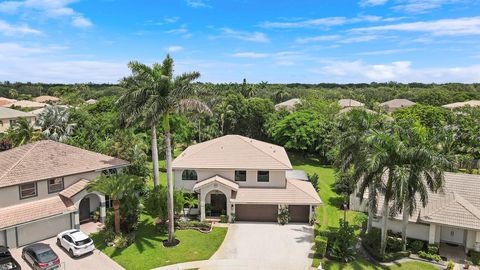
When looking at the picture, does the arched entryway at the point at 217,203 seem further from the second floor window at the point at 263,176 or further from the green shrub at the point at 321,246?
the green shrub at the point at 321,246

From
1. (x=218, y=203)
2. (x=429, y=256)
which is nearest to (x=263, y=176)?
(x=218, y=203)

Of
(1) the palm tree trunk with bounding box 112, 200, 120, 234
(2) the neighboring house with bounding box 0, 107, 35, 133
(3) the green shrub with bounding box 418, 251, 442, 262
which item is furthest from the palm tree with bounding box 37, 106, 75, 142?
(3) the green shrub with bounding box 418, 251, 442, 262

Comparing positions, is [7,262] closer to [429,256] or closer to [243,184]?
[243,184]

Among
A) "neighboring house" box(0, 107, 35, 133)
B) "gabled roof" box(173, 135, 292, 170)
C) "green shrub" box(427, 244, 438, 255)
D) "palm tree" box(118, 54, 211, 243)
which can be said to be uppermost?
"palm tree" box(118, 54, 211, 243)

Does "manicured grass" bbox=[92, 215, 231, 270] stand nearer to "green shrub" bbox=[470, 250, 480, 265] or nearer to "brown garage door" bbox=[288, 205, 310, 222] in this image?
"brown garage door" bbox=[288, 205, 310, 222]

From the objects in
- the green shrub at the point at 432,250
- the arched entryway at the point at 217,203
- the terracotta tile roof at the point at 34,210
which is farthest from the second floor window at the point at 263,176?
the terracotta tile roof at the point at 34,210
